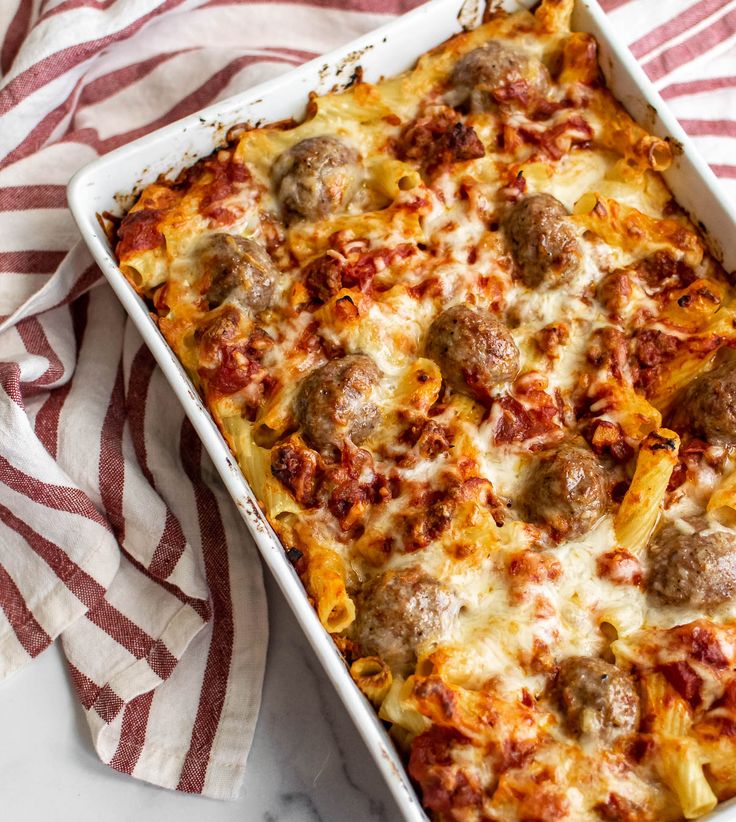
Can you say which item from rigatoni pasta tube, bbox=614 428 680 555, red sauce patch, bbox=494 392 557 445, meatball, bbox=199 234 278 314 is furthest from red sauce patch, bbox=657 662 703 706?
meatball, bbox=199 234 278 314

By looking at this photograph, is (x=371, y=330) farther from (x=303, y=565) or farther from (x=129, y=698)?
(x=129, y=698)

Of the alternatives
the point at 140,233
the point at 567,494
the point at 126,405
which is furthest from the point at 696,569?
the point at 126,405

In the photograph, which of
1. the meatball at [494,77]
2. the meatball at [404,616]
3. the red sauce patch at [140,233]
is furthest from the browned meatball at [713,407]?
the red sauce patch at [140,233]

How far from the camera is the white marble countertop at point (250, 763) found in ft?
11.8

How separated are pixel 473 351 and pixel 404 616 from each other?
2.63 ft

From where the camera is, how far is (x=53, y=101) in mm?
4062

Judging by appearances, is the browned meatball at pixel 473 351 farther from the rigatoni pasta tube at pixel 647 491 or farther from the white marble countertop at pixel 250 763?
the white marble countertop at pixel 250 763

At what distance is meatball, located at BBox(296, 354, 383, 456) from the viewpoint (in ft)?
10.2

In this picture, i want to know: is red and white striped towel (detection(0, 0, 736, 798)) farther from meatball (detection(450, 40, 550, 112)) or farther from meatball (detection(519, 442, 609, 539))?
meatball (detection(519, 442, 609, 539))

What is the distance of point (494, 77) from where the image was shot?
12.0 ft

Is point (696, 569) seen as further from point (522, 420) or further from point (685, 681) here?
point (522, 420)

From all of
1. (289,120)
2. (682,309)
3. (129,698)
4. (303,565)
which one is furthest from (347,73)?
(129,698)

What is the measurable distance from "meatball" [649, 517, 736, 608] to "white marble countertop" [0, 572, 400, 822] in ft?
4.00

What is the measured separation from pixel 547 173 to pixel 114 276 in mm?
1439
